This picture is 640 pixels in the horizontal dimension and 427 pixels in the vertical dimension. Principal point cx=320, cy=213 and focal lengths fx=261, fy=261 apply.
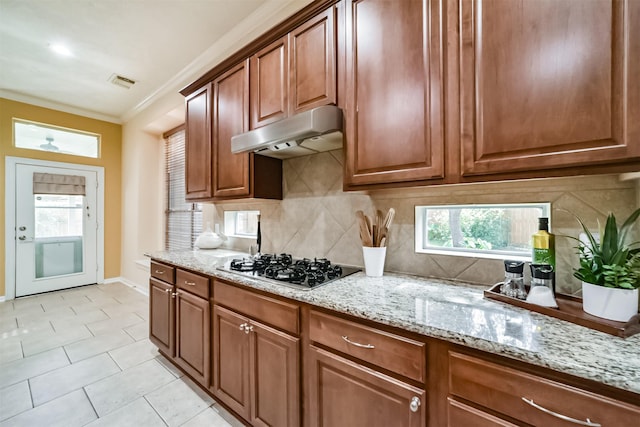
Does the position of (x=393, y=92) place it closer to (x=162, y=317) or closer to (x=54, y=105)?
(x=162, y=317)

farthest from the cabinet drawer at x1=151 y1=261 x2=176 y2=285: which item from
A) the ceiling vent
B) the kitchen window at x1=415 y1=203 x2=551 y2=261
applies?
the ceiling vent

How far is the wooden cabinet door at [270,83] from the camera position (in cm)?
171

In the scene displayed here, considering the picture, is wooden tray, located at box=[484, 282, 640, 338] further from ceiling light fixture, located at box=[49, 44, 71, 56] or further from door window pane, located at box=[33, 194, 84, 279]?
door window pane, located at box=[33, 194, 84, 279]

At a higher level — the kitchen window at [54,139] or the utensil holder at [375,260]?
the kitchen window at [54,139]

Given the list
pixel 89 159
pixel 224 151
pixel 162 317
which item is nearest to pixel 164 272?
pixel 162 317

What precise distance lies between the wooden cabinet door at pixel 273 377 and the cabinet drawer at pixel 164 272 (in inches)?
39.8

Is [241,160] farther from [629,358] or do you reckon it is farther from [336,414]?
[629,358]

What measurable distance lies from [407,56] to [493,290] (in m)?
1.12

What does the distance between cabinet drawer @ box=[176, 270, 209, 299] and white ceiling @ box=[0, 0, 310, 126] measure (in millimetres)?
2199

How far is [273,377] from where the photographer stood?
4.35ft

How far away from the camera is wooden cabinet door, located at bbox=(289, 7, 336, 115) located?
1.49 m

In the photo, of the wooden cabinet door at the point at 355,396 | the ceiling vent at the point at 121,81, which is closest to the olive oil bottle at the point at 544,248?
the wooden cabinet door at the point at 355,396

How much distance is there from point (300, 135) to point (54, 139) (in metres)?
5.06

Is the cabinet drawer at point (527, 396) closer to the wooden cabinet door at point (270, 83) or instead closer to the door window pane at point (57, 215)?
the wooden cabinet door at point (270, 83)
